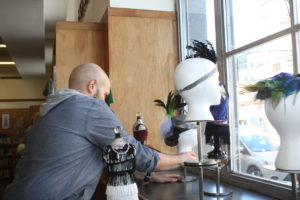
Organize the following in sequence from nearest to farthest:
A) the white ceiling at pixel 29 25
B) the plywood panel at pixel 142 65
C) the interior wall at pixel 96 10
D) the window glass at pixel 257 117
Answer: the window glass at pixel 257 117 → the plywood panel at pixel 142 65 → the interior wall at pixel 96 10 → the white ceiling at pixel 29 25

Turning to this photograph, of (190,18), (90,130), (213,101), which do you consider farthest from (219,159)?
(190,18)

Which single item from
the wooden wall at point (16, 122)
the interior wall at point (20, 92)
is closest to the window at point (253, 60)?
the wooden wall at point (16, 122)

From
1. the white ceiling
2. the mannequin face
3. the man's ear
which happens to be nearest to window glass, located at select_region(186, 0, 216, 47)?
the mannequin face

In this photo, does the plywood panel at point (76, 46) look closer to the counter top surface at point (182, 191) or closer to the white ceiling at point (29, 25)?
the counter top surface at point (182, 191)

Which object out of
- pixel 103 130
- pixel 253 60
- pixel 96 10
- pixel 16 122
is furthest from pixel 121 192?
pixel 16 122

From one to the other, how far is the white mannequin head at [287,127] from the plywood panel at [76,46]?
72.6 inches

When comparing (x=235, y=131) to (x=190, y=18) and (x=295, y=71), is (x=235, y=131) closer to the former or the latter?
(x=295, y=71)

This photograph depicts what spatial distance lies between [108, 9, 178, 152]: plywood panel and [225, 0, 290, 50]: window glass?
0.74 meters

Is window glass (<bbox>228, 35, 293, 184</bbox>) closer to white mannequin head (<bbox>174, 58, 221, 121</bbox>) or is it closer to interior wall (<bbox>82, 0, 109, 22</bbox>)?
white mannequin head (<bbox>174, 58, 221, 121</bbox>)

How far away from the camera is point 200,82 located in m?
1.40

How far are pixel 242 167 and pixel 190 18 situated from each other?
130cm

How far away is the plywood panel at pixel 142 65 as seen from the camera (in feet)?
8.71

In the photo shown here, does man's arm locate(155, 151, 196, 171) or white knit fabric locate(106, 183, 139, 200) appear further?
man's arm locate(155, 151, 196, 171)

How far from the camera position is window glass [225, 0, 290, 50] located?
1.69 meters
